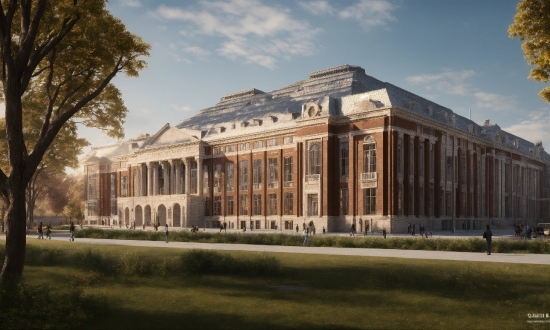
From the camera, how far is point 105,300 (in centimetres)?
1539

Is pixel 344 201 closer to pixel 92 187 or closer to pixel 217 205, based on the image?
pixel 217 205

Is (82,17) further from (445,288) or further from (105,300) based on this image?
(445,288)

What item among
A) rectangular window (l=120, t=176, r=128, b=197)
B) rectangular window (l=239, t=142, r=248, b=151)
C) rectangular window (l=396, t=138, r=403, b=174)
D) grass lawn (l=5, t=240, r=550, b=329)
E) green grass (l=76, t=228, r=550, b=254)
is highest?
rectangular window (l=239, t=142, r=248, b=151)

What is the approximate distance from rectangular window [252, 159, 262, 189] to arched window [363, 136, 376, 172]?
18144mm

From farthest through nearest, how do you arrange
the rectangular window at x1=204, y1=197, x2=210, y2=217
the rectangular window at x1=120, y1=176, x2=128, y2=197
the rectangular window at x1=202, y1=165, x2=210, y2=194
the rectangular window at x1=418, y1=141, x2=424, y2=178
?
the rectangular window at x1=120, y1=176, x2=128, y2=197 < the rectangular window at x1=202, y1=165, x2=210, y2=194 < the rectangular window at x1=204, y1=197, x2=210, y2=217 < the rectangular window at x1=418, y1=141, x2=424, y2=178

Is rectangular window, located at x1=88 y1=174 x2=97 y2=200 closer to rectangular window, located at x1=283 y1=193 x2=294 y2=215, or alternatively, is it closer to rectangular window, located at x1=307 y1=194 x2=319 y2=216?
rectangular window, located at x1=283 y1=193 x2=294 y2=215

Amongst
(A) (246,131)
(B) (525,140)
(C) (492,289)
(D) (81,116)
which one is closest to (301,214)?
(A) (246,131)

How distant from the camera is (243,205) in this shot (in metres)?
76.5

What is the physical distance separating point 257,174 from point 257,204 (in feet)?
14.1

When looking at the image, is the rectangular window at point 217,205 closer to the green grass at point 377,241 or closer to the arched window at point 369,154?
the arched window at point 369,154

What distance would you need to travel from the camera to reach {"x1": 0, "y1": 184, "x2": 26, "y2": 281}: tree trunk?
715 inches

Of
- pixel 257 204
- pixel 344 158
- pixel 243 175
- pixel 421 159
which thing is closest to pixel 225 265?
pixel 344 158

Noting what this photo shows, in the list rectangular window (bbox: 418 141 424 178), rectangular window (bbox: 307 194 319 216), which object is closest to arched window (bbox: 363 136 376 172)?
rectangular window (bbox: 418 141 424 178)

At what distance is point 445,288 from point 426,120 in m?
48.3
